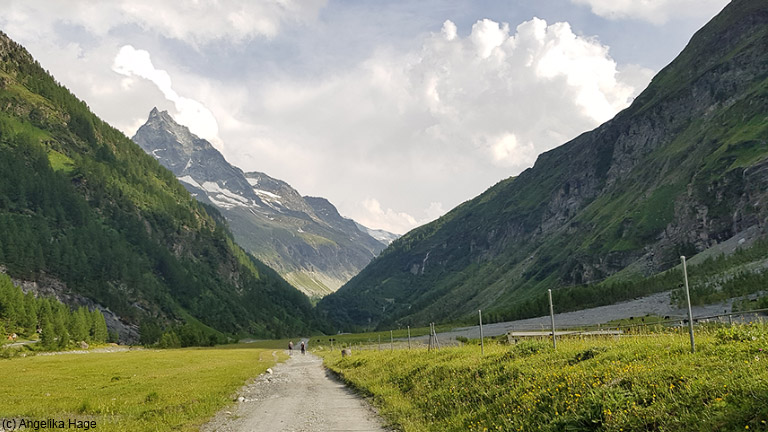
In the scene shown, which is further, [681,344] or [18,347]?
[18,347]

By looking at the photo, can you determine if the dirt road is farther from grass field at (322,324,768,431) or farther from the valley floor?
the valley floor

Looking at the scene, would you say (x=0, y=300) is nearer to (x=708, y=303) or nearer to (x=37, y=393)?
(x=37, y=393)

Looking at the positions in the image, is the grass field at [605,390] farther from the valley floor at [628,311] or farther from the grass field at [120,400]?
the valley floor at [628,311]

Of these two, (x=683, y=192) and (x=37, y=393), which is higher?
(x=683, y=192)

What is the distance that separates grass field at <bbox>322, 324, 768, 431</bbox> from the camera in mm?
11547

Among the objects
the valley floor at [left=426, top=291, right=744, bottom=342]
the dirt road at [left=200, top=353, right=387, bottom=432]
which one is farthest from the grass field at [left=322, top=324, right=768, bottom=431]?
the valley floor at [left=426, top=291, right=744, bottom=342]

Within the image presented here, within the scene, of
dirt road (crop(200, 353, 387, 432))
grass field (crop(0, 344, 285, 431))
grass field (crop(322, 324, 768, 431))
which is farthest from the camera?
grass field (crop(0, 344, 285, 431))

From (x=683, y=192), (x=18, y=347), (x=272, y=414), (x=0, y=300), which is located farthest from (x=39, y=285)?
(x=683, y=192)

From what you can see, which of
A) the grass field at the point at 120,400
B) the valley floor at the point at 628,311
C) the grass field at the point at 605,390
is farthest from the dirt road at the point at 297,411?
the valley floor at the point at 628,311

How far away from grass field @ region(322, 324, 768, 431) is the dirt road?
1.94 m

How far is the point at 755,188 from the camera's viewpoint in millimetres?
154250

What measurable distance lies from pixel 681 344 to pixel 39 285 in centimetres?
19714

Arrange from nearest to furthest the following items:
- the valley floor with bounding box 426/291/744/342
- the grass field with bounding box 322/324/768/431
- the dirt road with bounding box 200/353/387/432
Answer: the grass field with bounding box 322/324/768/431 < the dirt road with bounding box 200/353/387/432 < the valley floor with bounding box 426/291/744/342

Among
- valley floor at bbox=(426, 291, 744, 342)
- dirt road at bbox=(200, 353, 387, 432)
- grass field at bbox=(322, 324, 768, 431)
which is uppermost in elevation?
grass field at bbox=(322, 324, 768, 431)
